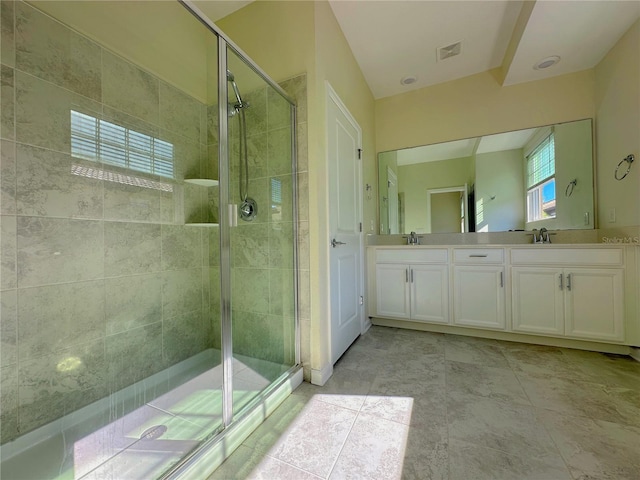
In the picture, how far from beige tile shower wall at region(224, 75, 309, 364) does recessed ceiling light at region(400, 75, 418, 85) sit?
1.60 m

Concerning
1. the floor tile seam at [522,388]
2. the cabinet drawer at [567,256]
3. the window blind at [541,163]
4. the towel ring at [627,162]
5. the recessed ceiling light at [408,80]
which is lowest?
the floor tile seam at [522,388]

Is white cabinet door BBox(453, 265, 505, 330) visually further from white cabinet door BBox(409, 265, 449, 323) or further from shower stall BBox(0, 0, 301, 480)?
shower stall BBox(0, 0, 301, 480)

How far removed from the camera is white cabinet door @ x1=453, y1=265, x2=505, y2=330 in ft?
7.46

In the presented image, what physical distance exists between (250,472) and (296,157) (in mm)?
1645

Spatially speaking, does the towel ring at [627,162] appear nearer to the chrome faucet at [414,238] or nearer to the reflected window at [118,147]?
the chrome faucet at [414,238]

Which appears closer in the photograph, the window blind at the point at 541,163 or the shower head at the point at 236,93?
the shower head at the point at 236,93

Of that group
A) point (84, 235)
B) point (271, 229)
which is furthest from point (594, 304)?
point (84, 235)

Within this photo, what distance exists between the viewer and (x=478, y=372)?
1.74 meters

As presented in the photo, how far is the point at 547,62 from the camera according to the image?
2205mm

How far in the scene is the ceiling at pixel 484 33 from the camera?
5.77ft

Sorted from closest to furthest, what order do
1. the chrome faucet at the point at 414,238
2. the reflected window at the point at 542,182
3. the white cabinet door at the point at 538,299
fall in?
1. the white cabinet door at the point at 538,299
2. the reflected window at the point at 542,182
3. the chrome faucet at the point at 414,238

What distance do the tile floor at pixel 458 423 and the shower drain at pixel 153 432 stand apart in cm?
38

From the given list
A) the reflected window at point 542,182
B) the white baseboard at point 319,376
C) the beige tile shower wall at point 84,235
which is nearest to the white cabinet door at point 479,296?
the reflected window at point 542,182

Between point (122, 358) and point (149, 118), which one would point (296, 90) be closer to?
point (149, 118)
